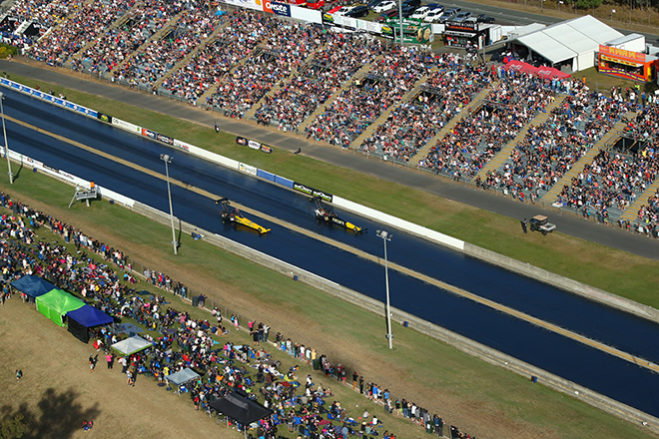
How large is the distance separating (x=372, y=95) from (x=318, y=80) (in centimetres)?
740

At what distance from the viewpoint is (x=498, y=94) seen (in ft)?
309

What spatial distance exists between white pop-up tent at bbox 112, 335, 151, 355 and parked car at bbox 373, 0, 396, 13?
2562 inches

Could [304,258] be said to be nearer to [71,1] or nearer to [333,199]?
[333,199]

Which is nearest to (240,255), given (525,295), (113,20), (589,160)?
(525,295)

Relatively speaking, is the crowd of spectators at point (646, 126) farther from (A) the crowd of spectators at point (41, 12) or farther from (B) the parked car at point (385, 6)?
(A) the crowd of spectators at point (41, 12)

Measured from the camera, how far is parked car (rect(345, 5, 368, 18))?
379ft

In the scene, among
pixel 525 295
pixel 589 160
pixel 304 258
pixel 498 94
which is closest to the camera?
pixel 525 295

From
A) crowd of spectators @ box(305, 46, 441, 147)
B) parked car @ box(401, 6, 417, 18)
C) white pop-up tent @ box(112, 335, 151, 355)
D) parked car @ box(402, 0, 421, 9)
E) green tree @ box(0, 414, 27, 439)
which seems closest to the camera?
green tree @ box(0, 414, 27, 439)

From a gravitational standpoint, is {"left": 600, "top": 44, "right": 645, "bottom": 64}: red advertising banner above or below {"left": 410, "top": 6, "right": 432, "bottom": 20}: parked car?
below

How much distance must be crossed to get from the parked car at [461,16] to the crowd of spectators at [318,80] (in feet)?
27.8

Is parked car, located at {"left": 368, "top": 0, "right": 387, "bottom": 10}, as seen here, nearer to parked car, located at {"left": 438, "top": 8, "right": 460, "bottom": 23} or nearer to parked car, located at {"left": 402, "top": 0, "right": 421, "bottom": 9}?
parked car, located at {"left": 402, "top": 0, "right": 421, "bottom": 9}

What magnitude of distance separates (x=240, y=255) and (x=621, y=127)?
3472 cm

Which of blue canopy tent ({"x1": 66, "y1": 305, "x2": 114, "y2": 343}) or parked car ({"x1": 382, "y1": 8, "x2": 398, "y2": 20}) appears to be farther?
parked car ({"x1": 382, "y1": 8, "x2": 398, "y2": 20})

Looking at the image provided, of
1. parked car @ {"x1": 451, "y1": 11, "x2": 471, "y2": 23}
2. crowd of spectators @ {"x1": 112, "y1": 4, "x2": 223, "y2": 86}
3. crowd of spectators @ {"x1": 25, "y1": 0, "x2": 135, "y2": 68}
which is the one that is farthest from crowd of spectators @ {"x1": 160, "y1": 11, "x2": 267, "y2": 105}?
parked car @ {"x1": 451, "y1": 11, "x2": 471, "y2": 23}
